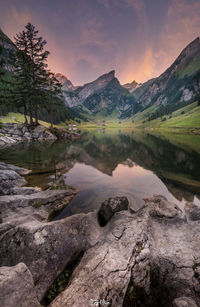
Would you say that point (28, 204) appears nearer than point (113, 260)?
No

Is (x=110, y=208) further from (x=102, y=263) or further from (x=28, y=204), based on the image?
(x=28, y=204)

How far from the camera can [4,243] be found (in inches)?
224

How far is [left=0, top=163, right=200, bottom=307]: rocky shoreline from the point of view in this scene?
445 cm

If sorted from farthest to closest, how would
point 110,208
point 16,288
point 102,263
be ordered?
1. point 110,208
2. point 102,263
3. point 16,288

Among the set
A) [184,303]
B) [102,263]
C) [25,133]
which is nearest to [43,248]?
[102,263]

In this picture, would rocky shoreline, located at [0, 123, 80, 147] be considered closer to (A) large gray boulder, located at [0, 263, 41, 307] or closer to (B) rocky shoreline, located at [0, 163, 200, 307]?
(B) rocky shoreline, located at [0, 163, 200, 307]

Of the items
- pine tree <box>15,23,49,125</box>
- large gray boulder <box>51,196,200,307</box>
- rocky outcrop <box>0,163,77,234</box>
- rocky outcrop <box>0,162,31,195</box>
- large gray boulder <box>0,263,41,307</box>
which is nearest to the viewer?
large gray boulder <box>0,263,41,307</box>

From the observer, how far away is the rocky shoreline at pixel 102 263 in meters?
4.45

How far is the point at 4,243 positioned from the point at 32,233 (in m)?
1.06

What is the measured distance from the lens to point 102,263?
18.2 ft

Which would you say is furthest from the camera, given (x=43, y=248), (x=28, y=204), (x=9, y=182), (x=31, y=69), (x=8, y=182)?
(x=31, y=69)

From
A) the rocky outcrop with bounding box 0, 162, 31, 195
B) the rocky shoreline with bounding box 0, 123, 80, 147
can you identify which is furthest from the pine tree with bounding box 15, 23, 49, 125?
the rocky outcrop with bounding box 0, 162, 31, 195

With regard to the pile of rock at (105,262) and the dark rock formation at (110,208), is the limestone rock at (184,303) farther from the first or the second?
the dark rock formation at (110,208)

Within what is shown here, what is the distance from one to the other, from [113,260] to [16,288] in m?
3.47
